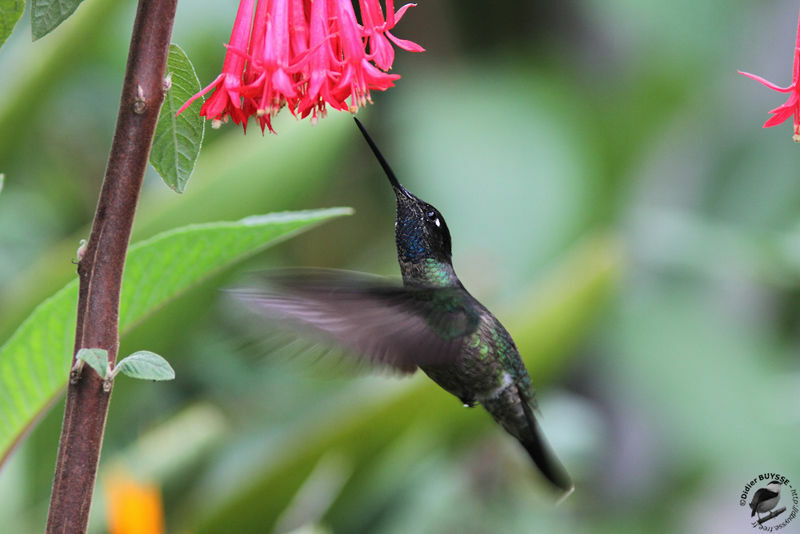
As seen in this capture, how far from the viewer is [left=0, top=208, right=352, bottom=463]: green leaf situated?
28.6 inches

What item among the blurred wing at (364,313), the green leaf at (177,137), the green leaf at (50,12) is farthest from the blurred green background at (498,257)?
the green leaf at (50,12)

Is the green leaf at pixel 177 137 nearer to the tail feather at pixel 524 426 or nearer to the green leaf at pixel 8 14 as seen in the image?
the green leaf at pixel 8 14

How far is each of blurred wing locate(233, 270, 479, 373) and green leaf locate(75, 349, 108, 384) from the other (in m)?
0.19

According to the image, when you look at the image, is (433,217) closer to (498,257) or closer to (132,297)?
(132,297)

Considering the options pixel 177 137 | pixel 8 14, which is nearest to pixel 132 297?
pixel 177 137

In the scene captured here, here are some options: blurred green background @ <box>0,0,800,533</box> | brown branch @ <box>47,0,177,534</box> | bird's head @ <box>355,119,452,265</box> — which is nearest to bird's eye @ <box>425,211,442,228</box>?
bird's head @ <box>355,119,452,265</box>

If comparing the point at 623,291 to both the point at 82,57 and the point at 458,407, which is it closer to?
the point at 458,407

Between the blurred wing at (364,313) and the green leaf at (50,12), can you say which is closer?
the green leaf at (50,12)

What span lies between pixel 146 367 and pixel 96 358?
0.14 ft

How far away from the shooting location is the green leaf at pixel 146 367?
1.82 ft

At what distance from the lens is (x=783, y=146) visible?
324 centimetres

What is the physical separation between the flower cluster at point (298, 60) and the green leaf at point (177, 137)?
0.10ft

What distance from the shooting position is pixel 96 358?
52cm

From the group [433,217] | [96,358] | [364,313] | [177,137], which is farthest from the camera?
[433,217]
